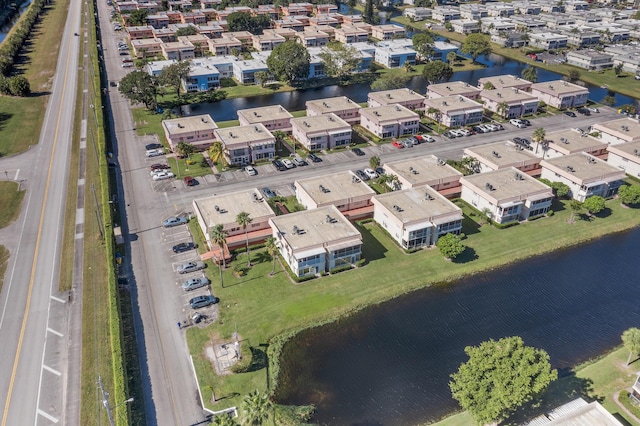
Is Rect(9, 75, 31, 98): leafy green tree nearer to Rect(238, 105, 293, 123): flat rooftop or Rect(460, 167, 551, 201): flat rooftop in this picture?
Rect(238, 105, 293, 123): flat rooftop

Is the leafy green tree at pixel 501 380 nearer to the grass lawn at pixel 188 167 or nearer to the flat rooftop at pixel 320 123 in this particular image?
the grass lawn at pixel 188 167

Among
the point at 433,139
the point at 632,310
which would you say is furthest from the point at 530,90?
the point at 632,310

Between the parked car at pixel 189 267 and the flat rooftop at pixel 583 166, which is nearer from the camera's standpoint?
the parked car at pixel 189 267

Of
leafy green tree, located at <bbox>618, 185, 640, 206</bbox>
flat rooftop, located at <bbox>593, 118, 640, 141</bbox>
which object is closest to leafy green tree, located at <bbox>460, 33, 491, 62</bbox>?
flat rooftop, located at <bbox>593, 118, 640, 141</bbox>

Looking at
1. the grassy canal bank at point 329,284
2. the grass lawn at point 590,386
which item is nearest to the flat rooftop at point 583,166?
the grassy canal bank at point 329,284

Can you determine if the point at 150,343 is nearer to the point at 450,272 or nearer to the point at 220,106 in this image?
the point at 450,272

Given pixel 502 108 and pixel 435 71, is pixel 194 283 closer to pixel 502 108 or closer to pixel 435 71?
pixel 502 108
